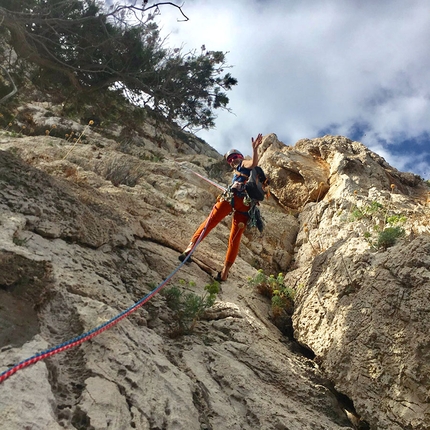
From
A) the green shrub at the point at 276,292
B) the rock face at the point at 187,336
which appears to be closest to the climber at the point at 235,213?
the rock face at the point at 187,336

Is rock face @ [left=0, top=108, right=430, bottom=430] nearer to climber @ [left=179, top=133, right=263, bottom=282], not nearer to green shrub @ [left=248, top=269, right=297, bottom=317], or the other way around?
green shrub @ [left=248, top=269, right=297, bottom=317]

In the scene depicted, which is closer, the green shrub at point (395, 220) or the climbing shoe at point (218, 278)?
the green shrub at point (395, 220)

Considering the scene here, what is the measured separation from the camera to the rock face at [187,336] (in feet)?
7.01

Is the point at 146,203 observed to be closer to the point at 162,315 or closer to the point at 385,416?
the point at 162,315

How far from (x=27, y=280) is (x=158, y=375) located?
3.62 feet

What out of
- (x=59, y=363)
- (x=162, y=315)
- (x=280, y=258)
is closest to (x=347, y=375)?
(x=162, y=315)

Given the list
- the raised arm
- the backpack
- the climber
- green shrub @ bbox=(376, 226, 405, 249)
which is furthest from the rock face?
the raised arm

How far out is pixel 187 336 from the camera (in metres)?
3.30

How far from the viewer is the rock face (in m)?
2.14

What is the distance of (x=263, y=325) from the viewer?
422 centimetres

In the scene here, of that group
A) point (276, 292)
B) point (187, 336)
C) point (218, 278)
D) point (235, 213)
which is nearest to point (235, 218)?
point (235, 213)

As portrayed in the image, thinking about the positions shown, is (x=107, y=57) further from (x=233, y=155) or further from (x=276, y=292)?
(x=276, y=292)

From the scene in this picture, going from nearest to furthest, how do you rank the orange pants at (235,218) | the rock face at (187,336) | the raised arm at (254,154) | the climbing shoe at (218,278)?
the rock face at (187,336) → the raised arm at (254,154) → the climbing shoe at (218,278) → the orange pants at (235,218)

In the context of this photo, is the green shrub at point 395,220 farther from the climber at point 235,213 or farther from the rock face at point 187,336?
the climber at point 235,213
